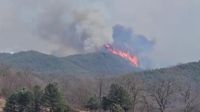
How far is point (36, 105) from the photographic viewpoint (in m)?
94.7

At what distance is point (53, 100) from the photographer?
90.9m

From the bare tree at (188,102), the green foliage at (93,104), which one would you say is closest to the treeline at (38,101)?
the green foliage at (93,104)

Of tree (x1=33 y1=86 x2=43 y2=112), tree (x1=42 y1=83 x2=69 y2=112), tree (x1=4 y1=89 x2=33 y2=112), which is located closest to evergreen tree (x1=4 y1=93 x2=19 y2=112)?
tree (x1=4 y1=89 x2=33 y2=112)

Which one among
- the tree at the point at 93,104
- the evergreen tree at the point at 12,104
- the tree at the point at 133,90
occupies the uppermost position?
the tree at the point at 133,90

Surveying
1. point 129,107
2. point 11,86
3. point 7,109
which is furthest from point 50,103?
point 11,86

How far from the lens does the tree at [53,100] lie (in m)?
90.4

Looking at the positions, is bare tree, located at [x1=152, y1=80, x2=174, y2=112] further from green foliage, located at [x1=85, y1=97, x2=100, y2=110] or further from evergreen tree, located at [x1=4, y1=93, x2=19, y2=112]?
evergreen tree, located at [x1=4, y1=93, x2=19, y2=112]

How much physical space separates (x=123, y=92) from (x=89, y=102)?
895 inches

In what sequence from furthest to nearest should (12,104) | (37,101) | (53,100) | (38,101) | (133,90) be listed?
(133,90), (37,101), (38,101), (12,104), (53,100)

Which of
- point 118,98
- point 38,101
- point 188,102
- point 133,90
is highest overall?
point 133,90

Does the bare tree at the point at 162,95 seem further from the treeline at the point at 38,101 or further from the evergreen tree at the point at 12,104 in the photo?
the evergreen tree at the point at 12,104

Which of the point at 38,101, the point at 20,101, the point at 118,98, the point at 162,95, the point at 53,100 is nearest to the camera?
the point at 53,100

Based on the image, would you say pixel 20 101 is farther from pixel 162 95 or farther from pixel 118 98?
pixel 162 95

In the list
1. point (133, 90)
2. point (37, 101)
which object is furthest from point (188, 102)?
point (37, 101)
